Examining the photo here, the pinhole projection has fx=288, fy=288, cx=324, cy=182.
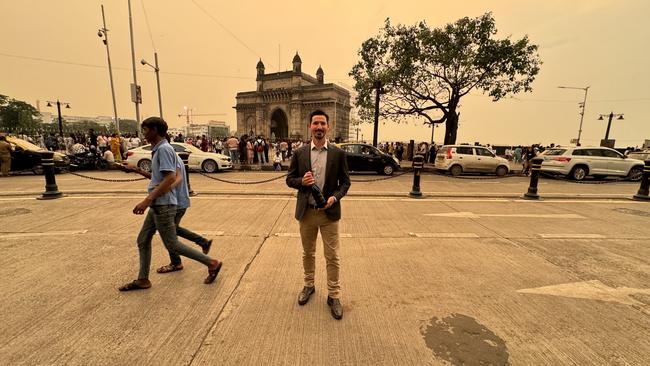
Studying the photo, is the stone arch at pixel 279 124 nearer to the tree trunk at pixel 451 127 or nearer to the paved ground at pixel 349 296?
the tree trunk at pixel 451 127

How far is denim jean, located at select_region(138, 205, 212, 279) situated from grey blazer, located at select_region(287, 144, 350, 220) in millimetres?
1355

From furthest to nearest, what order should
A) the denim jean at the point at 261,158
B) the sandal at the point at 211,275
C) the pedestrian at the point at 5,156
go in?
the denim jean at the point at 261,158 < the pedestrian at the point at 5,156 < the sandal at the point at 211,275

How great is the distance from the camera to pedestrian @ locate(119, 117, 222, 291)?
293 cm

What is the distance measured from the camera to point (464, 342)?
7.83 ft

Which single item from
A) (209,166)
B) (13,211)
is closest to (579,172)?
(209,166)

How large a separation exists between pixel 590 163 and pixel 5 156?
25.0 meters

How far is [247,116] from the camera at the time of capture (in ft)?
258

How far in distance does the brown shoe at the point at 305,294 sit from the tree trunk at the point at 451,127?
20937 mm

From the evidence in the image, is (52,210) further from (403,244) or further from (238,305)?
(403,244)

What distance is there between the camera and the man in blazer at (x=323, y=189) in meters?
2.71

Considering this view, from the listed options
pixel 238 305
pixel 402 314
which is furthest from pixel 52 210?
pixel 402 314

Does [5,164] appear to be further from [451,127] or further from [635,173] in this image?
[635,173]

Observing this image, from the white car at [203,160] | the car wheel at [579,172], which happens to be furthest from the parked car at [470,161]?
the white car at [203,160]

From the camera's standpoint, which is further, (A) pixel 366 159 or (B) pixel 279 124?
(B) pixel 279 124
